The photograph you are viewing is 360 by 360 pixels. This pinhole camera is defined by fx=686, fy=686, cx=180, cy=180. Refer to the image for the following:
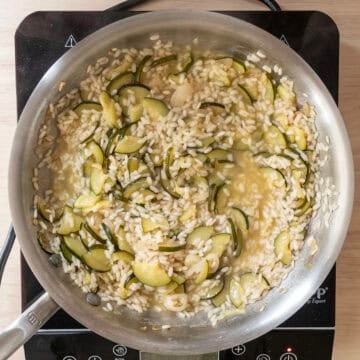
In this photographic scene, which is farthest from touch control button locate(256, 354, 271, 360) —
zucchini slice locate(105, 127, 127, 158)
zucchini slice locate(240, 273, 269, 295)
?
A: zucchini slice locate(105, 127, 127, 158)

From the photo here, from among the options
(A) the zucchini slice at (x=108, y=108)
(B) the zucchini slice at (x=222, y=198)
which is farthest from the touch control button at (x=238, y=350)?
(A) the zucchini slice at (x=108, y=108)

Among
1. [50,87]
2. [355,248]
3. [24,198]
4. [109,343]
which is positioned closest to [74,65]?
[50,87]

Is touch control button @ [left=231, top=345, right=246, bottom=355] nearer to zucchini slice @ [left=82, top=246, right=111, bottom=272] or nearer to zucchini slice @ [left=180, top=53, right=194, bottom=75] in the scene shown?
zucchini slice @ [left=82, top=246, right=111, bottom=272]

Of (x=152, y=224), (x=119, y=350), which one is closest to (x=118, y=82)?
(x=152, y=224)

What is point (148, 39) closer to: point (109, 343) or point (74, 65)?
point (74, 65)

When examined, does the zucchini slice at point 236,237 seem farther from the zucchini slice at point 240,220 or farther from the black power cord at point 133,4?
the black power cord at point 133,4

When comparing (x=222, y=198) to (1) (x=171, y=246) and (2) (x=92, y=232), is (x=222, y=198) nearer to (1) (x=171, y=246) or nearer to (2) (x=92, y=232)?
(1) (x=171, y=246)
